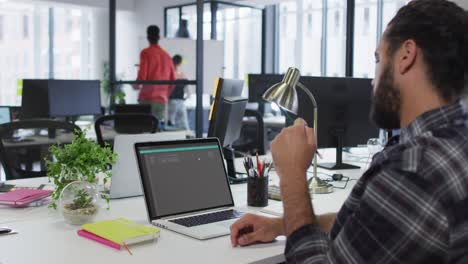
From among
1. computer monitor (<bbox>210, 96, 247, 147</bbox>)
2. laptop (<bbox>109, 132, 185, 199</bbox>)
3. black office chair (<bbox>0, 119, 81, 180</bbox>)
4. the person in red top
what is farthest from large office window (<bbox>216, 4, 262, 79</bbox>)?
laptop (<bbox>109, 132, 185, 199</bbox>)

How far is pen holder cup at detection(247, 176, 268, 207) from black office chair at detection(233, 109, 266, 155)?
0.88 ft

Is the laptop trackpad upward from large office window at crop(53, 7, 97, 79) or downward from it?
downward

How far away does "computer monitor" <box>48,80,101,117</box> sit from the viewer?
175 inches

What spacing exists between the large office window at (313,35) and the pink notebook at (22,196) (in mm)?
6249

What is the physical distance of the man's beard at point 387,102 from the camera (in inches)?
44.7

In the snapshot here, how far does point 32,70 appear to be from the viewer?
9281 millimetres

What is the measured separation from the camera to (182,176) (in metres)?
1.70

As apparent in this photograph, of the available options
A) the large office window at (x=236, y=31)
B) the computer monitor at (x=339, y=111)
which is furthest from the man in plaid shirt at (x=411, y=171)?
the large office window at (x=236, y=31)

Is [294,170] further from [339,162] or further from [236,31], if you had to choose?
[236,31]

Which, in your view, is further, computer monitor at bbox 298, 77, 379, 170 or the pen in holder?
computer monitor at bbox 298, 77, 379, 170

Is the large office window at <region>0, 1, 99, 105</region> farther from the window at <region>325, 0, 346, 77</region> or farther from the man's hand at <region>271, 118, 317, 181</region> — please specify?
the man's hand at <region>271, 118, 317, 181</region>

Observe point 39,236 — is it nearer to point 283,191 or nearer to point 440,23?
point 283,191

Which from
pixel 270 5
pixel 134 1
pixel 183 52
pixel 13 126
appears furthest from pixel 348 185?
pixel 134 1

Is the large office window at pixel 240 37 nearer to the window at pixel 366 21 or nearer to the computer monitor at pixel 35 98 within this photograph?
the window at pixel 366 21
